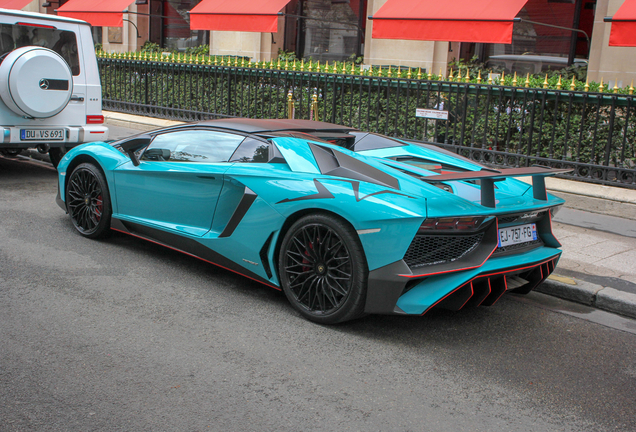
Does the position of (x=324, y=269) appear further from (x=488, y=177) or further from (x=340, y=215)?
(x=488, y=177)

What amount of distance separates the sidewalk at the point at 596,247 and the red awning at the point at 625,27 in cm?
185

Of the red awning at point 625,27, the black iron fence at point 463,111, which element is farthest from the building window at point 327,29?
the red awning at point 625,27

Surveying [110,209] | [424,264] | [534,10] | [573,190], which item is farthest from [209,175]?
[534,10]

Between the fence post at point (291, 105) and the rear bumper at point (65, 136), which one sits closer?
the rear bumper at point (65, 136)

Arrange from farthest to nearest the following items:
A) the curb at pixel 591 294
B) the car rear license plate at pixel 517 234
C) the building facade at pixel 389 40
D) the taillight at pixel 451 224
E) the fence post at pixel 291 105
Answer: the building facade at pixel 389 40 → the fence post at pixel 291 105 → the curb at pixel 591 294 → the car rear license plate at pixel 517 234 → the taillight at pixel 451 224

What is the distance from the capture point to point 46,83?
8250 mm

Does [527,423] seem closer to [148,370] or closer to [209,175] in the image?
[148,370]

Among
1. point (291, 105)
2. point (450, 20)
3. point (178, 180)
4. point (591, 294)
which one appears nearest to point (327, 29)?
point (291, 105)

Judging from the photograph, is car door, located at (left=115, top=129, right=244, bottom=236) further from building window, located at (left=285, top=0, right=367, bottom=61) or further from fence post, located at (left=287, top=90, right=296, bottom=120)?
building window, located at (left=285, top=0, right=367, bottom=61)

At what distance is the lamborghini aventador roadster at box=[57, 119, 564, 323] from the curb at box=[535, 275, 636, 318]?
0.63 metres

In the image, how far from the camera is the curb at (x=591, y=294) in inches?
192

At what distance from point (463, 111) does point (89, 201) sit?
567 cm

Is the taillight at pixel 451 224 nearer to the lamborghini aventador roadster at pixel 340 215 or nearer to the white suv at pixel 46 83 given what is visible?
the lamborghini aventador roadster at pixel 340 215

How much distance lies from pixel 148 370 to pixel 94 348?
0.45 m
